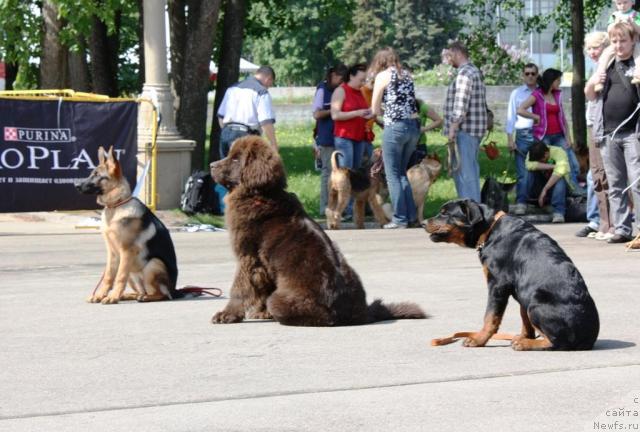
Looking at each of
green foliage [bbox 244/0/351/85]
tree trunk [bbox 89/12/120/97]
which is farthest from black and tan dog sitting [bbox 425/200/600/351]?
green foliage [bbox 244/0/351/85]

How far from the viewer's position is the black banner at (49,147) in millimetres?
15375

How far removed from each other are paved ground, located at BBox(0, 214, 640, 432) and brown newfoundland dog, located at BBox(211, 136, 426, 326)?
0.13 m

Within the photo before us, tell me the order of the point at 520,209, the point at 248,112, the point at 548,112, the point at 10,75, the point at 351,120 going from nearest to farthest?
the point at 248,112 → the point at 351,120 → the point at 548,112 → the point at 520,209 → the point at 10,75

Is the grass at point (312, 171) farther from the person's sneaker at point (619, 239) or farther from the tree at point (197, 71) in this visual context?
the person's sneaker at point (619, 239)

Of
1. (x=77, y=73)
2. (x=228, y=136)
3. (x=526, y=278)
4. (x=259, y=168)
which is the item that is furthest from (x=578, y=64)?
(x=526, y=278)

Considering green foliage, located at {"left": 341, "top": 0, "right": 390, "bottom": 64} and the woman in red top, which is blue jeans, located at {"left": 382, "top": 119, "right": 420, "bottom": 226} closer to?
the woman in red top

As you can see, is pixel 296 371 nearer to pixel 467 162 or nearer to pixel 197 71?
pixel 467 162

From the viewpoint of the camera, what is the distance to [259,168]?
8.62 metres

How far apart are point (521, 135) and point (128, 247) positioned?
31.4 feet

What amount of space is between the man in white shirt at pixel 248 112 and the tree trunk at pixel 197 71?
3.93 meters

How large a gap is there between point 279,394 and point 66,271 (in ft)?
20.6

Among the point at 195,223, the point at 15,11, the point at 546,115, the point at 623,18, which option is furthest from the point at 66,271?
the point at 15,11

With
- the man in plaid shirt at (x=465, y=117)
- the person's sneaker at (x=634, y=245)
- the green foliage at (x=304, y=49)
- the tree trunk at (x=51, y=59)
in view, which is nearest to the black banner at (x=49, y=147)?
the man in plaid shirt at (x=465, y=117)

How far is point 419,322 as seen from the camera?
348 inches
